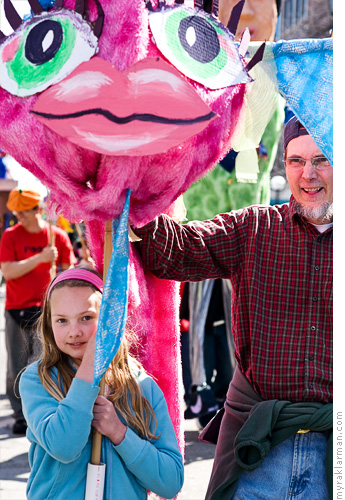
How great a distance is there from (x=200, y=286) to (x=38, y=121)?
337cm

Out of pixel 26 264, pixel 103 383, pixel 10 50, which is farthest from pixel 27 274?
pixel 10 50

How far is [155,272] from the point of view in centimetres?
236

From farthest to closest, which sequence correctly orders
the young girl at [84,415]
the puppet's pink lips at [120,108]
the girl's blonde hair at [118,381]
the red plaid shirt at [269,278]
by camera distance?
the red plaid shirt at [269,278]
the girl's blonde hair at [118,381]
the young girl at [84,415]
the puppet's pink lips at [120,108]

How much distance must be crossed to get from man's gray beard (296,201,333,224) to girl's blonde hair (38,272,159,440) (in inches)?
26.0

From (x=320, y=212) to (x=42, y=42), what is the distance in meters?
0.94

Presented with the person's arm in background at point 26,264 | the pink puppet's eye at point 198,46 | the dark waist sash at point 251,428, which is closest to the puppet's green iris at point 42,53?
the pink puppet's eye at point 198,46

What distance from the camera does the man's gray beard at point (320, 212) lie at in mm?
2285

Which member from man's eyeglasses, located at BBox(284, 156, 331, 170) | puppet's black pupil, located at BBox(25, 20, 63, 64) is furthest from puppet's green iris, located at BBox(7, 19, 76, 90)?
man's eyeglasses, located at BBox(284, 156, 331, 170)

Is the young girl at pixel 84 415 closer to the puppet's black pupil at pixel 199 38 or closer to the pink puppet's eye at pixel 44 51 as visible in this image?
the pink puppet's eye at pixel 44 51

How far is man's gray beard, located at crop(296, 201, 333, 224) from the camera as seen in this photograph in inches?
90.0

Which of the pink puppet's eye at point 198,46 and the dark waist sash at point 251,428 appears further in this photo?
the dark waist sash at point 251,428

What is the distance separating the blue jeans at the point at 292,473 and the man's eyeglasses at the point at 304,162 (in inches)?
30.9

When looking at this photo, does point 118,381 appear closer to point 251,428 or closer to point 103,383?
point 103,383

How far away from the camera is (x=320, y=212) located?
228 centimetres
